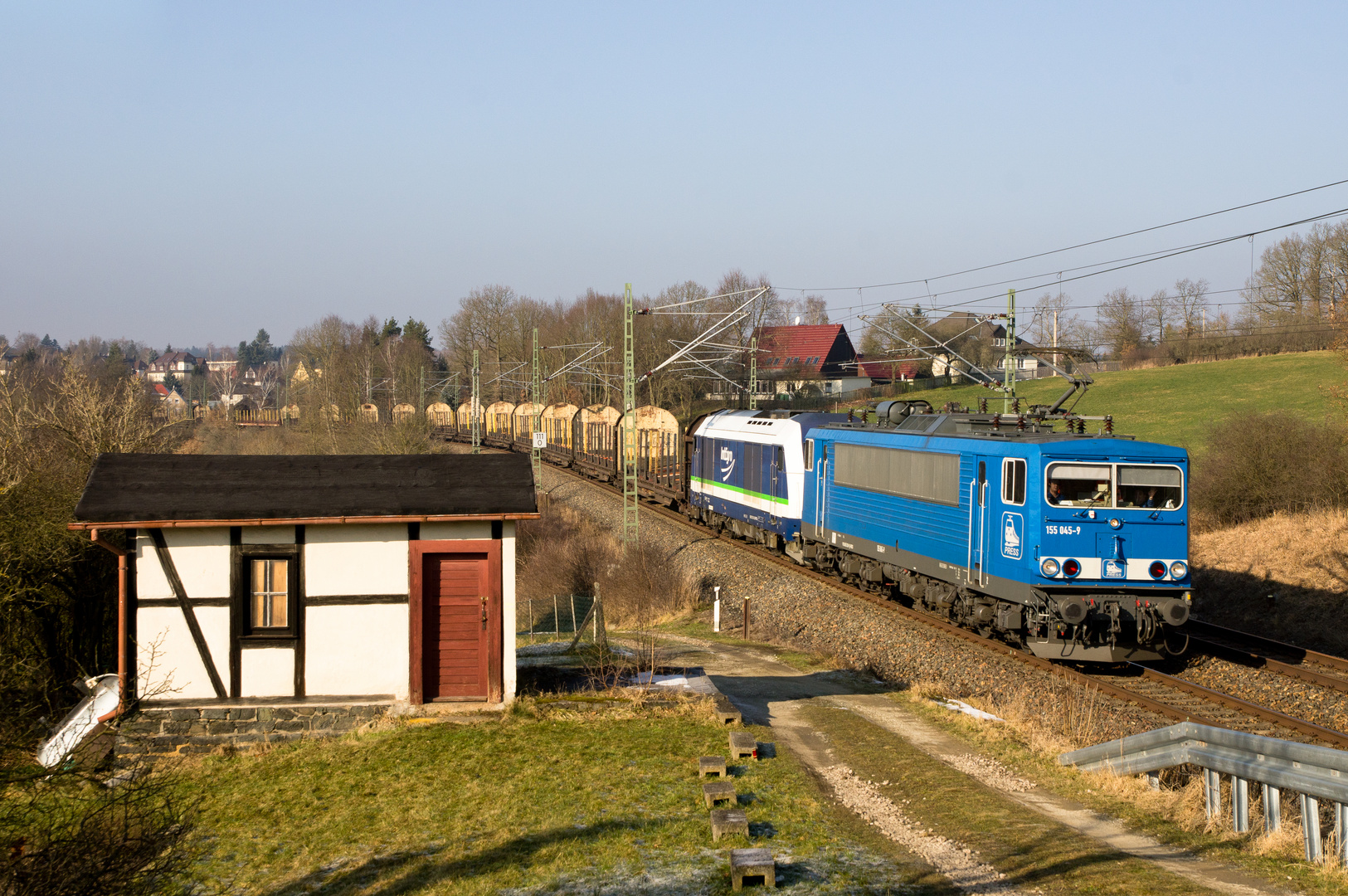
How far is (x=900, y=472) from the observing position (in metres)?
18.1

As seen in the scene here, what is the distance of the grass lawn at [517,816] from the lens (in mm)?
7348

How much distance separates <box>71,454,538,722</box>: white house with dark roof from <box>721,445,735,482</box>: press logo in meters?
17.5

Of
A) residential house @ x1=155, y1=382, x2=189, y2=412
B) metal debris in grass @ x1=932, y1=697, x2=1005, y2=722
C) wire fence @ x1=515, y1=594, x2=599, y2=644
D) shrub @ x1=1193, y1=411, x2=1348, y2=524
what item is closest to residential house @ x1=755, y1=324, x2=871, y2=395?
residential house @ x1=155, y1=382, x2=189, y2=412

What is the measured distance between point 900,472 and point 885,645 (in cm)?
304

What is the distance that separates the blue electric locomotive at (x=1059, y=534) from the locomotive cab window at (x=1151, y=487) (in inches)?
0.5

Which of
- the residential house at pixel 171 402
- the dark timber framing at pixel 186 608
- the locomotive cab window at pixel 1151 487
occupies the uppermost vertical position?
the residential house at pixel 171 402

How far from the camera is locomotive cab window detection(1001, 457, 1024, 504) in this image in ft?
46.7

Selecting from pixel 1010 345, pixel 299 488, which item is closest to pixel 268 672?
pixel 299 488

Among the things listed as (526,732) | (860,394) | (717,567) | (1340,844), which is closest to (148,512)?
(526,732)

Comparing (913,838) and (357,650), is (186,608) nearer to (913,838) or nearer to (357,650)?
(357,650)

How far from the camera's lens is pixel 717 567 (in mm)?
26172

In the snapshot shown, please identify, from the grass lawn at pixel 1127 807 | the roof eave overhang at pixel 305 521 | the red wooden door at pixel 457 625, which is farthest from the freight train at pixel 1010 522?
the red wooden door at pixel 457 625

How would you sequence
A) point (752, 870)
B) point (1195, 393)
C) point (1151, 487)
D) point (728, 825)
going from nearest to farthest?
point (752, 870) < point (728, 825) < point (1151, 487) < point (1195, 393)

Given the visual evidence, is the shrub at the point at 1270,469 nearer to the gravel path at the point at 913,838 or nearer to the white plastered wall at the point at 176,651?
the gravel path at the point at 913,838
